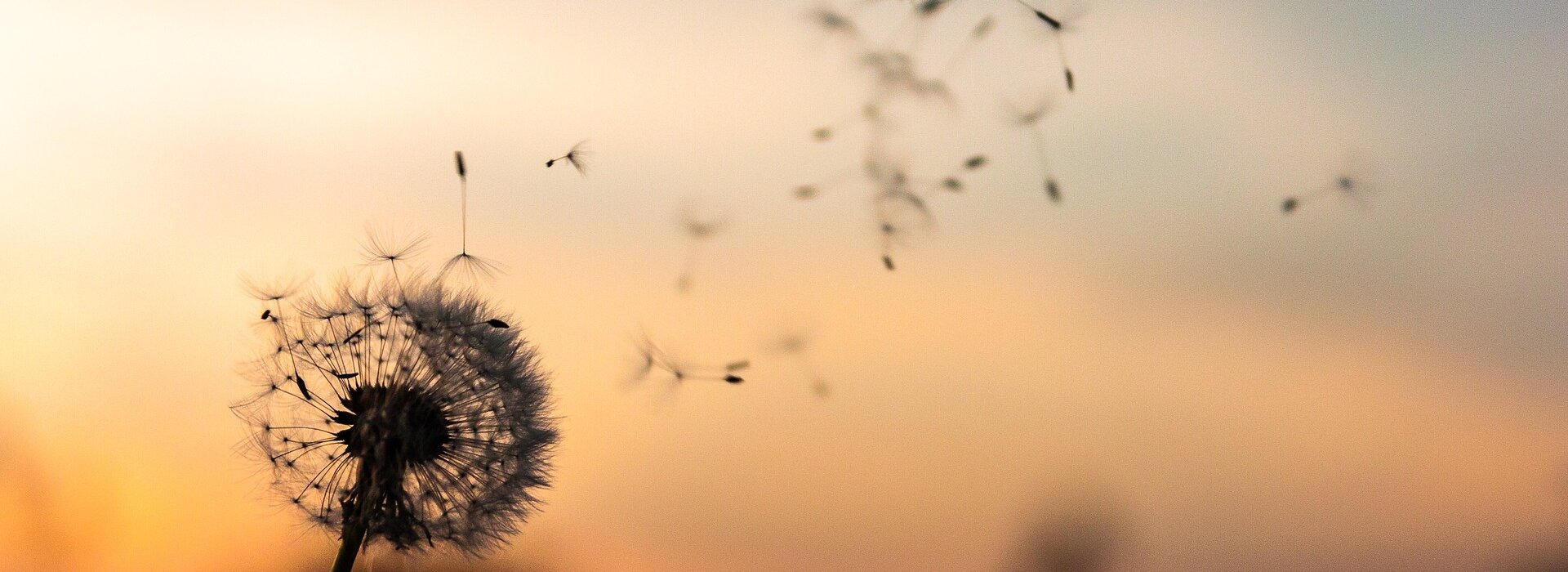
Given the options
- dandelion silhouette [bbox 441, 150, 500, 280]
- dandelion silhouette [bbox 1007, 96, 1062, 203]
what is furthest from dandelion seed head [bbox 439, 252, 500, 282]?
dandelion silhouette [bbox 1007, 96, 1062, 203]

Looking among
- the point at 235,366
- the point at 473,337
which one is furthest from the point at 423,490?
the point at 235,366

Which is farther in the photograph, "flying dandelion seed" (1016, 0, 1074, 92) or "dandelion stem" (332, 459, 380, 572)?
"flying dandelion seed" (1016, 0, 1074, 92)

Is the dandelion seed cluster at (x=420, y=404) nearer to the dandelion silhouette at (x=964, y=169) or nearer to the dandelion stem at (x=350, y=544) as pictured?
the dandelion stem at (x=350, y=544)

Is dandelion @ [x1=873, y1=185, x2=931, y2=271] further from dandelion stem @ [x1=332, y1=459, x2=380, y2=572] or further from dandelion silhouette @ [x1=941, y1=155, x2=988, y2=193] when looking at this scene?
dandelion stem @ [x1=332, y1=459, x2=380, y2=572]

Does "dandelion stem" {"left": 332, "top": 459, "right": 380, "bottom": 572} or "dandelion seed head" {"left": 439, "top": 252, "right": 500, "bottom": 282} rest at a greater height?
"dandelion seed head" {"left": 439, "top": 252, "right": 500, "bottom": 282}

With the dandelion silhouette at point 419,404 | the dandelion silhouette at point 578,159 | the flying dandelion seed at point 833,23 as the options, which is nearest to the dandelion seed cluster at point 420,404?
the dandelion silhouette at point 419,404

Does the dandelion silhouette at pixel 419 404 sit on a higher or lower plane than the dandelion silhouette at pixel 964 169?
lower

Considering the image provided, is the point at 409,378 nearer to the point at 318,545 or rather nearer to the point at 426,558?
the point at 426,558
